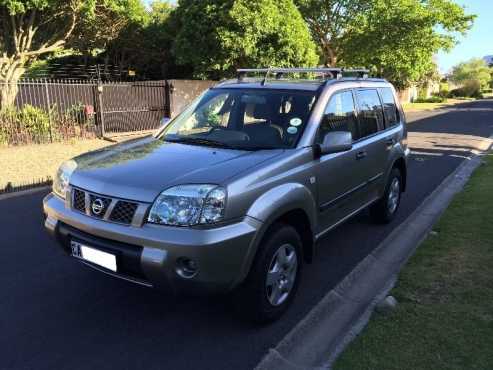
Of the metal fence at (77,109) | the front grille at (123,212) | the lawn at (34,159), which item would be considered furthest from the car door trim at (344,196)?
the metal fence at (77,109)

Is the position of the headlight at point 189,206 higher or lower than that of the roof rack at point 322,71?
lower

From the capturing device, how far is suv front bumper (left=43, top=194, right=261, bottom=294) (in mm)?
2906

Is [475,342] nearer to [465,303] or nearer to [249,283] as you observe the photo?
[465,303]

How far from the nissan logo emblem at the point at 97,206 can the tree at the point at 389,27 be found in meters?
27.0

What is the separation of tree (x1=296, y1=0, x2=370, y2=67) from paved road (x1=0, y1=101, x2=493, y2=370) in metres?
26.0

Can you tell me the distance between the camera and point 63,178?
3.71 m

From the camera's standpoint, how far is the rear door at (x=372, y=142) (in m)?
4.89

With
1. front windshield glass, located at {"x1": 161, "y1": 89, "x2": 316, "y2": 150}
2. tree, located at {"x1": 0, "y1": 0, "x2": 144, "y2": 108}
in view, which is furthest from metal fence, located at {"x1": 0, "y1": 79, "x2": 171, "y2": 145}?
front windshield glass, located at {"x1": 161, "y1": 89, "x2": 316, "y2": 150}

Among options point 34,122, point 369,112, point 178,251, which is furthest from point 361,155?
point 34,122

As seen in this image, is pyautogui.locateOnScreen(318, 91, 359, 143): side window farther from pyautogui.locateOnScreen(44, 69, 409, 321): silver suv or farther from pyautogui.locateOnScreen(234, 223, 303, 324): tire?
pyautogui.locateOnScreen(234, 223, 303, 324): tire

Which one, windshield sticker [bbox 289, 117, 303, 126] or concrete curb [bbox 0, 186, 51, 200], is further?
concrete curb [bbox 0, 186, 51, 200]

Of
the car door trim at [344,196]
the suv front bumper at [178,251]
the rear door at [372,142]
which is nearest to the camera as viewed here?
the suv front bumper at [178,251]

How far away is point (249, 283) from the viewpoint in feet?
10.8

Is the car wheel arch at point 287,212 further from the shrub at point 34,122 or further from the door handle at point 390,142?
the shrub at point 34,122
